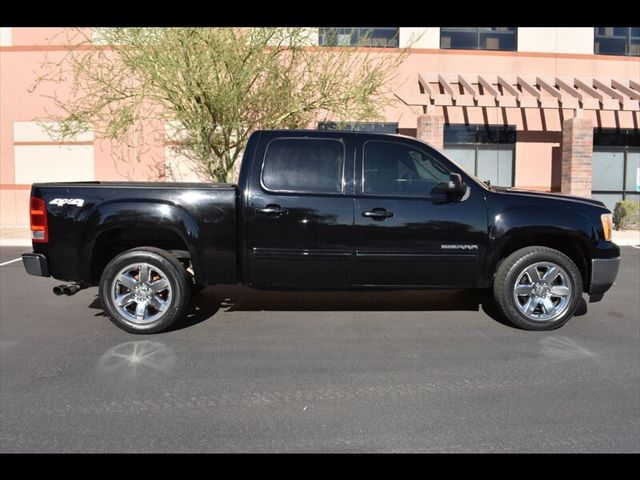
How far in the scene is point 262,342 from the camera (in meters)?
5.02

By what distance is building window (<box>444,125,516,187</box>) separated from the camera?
1616cm

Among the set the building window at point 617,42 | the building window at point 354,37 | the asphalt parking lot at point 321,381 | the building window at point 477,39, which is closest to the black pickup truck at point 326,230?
the asphalt parking lot at point 321,381

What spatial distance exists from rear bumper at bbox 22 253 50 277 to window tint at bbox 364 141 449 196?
11.0ft

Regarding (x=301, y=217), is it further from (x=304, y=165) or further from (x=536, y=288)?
(x=536, y=288)

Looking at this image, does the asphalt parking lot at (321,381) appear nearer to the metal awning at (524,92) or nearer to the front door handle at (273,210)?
the front door handle at (273,210)

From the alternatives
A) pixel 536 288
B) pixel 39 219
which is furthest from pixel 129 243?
pixel 536 288

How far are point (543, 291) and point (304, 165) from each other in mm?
2824

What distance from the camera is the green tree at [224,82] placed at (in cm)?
1073

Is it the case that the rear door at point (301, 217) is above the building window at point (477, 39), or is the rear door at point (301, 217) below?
below

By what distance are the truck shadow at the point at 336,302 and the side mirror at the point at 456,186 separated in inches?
63.1

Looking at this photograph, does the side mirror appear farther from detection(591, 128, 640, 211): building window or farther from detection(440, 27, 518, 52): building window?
detection(591, 128, 640, 211): building window

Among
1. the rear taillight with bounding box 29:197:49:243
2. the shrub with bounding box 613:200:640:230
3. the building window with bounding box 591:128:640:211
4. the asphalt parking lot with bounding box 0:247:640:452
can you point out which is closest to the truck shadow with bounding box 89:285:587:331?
the asphalt parking lot with bounding box 0:247:640:452

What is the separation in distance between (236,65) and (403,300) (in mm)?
6676

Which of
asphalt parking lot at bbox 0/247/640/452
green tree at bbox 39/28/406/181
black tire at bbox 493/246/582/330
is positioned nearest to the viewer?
asphalt parking lot at bbox 0/247/640/452
